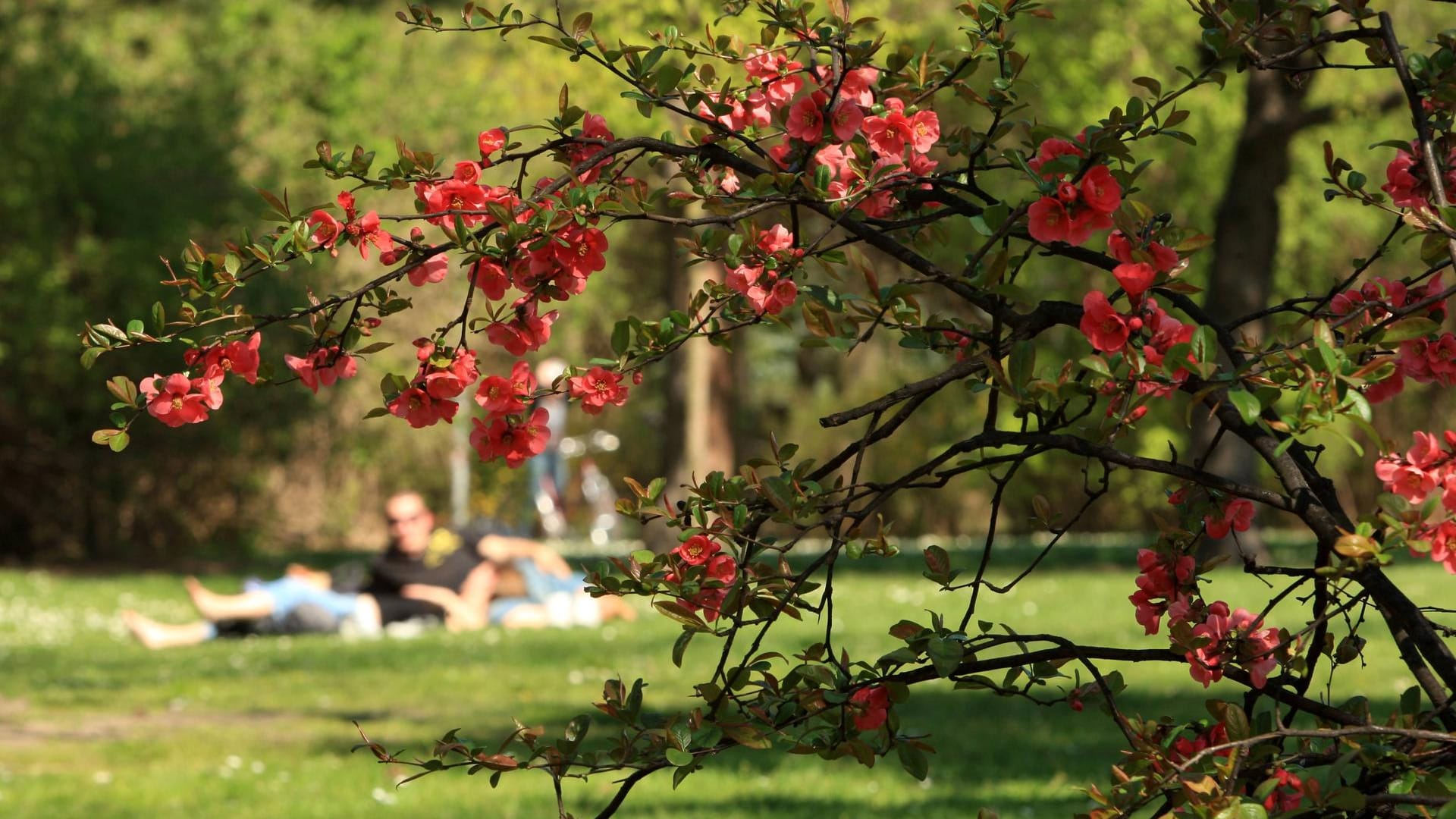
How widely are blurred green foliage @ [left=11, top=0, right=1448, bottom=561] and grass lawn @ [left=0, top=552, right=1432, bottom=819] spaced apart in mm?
4682

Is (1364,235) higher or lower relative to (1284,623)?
higher

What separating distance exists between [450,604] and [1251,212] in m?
7.05

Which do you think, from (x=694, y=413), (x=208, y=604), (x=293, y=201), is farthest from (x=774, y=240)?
(x=293, y=201)

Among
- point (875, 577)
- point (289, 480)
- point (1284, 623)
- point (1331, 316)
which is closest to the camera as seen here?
point (1331, 316)

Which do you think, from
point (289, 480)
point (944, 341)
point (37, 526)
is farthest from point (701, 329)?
point (289, 480)

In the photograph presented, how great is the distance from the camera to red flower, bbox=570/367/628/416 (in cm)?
223

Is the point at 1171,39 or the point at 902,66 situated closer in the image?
the point at 902,66

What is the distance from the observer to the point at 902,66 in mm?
2312

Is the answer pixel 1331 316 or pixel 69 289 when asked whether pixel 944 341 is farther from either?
pixel 69 289

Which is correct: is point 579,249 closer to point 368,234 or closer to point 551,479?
point 368,234

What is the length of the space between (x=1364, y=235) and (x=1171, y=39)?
393 centimetres

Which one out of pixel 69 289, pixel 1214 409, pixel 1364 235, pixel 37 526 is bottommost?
pixel 1214 409

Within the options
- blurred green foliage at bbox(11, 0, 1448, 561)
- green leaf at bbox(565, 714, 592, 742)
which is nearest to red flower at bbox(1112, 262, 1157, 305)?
green leaf at bbox(565, 714, 592, 742)

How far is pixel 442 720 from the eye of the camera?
7133mm
